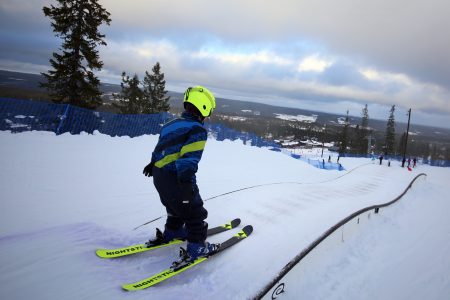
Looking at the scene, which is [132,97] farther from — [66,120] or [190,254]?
[190,254]

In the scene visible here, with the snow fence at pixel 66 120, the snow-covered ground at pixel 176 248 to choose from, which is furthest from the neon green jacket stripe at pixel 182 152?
the snow fence at pixel 66 120

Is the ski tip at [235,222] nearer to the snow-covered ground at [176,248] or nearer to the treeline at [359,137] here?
the snow-covered ground at [176,248]

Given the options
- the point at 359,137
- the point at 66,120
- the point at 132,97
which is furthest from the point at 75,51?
the point at 359,137

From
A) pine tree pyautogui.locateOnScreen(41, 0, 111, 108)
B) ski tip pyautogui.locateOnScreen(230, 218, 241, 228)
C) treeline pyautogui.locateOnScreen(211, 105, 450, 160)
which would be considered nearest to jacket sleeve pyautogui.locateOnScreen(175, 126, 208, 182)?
ski tip pyautogui.locateOnScreen(230, 218, 241, 228)

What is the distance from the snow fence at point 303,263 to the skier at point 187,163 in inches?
40.3

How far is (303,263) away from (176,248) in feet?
6.45

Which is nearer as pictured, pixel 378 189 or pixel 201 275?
pixel 201 275

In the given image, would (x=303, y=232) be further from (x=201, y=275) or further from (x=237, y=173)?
(x=237, y=173)

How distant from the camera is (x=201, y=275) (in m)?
3.50

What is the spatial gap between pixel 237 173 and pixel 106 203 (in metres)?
7.50

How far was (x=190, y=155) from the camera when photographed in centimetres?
318

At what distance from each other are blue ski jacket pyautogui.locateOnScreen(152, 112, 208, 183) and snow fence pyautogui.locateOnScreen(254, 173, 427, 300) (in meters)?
1.68

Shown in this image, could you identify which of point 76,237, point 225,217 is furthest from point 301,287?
point 76,237

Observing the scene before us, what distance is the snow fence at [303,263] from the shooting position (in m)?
3.47
